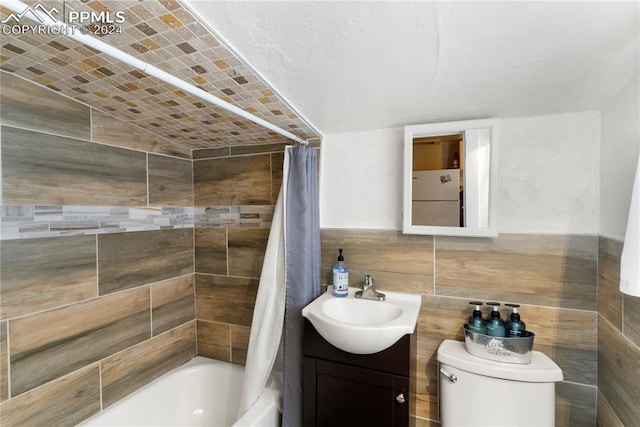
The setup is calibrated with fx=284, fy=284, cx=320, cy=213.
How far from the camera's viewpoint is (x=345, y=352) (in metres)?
1.23

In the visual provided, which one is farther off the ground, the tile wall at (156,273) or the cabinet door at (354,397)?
the tile wall at (156,273)

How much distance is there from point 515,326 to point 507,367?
17cm

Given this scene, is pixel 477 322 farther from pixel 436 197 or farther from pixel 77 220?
pixel 77 220

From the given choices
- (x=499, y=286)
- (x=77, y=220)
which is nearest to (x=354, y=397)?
(x=499, y=286)

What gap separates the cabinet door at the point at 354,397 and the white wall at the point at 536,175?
707 mm

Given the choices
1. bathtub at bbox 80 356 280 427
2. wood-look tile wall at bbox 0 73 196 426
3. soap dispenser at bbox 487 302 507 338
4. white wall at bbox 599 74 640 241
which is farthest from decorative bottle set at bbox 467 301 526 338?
wood-look tile wall at bbox 0 73 196 426

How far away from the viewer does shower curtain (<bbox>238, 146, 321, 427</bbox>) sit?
1.43 meters

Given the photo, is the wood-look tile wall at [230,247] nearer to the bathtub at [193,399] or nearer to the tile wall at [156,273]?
the tile wall at [156,273]

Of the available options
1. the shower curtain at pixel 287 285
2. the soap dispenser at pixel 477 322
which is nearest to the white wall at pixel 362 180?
the shower curtain at pixel 287 285

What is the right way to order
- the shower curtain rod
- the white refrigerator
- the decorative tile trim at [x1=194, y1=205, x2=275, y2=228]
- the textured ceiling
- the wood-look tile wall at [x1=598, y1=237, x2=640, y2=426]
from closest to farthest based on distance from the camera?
the shower curtain rod
the textured ceiling
the wood-look tile wall at [x1=598, y1=237, x2=640, y2=426]
the white refrigerator
the decorative tile trim at [x1=194, y1=205, x2=275, y2=228]

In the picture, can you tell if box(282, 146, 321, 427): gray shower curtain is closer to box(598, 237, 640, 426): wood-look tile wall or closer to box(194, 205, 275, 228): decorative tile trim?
box(194, 205, 275, 228): decorative tile trim

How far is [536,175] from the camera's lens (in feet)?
4.12

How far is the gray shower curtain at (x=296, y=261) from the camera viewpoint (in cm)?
141

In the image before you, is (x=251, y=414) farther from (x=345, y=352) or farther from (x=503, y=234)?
(x=503, y=234)
